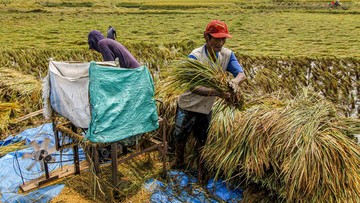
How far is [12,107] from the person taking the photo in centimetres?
430

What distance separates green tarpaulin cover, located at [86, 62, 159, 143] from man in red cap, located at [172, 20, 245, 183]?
0.82 ft

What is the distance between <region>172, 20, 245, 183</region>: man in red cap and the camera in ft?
7.94

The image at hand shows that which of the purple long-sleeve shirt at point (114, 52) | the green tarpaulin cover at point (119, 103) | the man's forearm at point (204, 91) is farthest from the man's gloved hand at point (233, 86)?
the purple long-sleeve shirt at point (114, 52)

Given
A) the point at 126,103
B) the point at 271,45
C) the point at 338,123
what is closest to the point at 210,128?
the point at 126,103

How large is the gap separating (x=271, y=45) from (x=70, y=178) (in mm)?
7167

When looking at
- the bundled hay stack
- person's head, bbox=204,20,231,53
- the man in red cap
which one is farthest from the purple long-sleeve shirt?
person's head, bbox=204,20,231,53

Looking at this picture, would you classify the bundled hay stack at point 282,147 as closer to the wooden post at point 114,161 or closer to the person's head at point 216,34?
the person's head at point 216,34

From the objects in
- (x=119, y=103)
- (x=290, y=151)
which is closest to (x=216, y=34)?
(x=119, y=103)

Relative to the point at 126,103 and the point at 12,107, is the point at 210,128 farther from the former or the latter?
the point at 12,107

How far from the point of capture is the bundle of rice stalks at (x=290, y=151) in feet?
7.39

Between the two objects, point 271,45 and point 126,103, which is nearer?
point 126,103

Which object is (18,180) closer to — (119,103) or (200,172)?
(119,103)

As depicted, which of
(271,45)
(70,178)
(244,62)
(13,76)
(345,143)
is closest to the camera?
(345,143)

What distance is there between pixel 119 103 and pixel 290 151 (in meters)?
1.24
